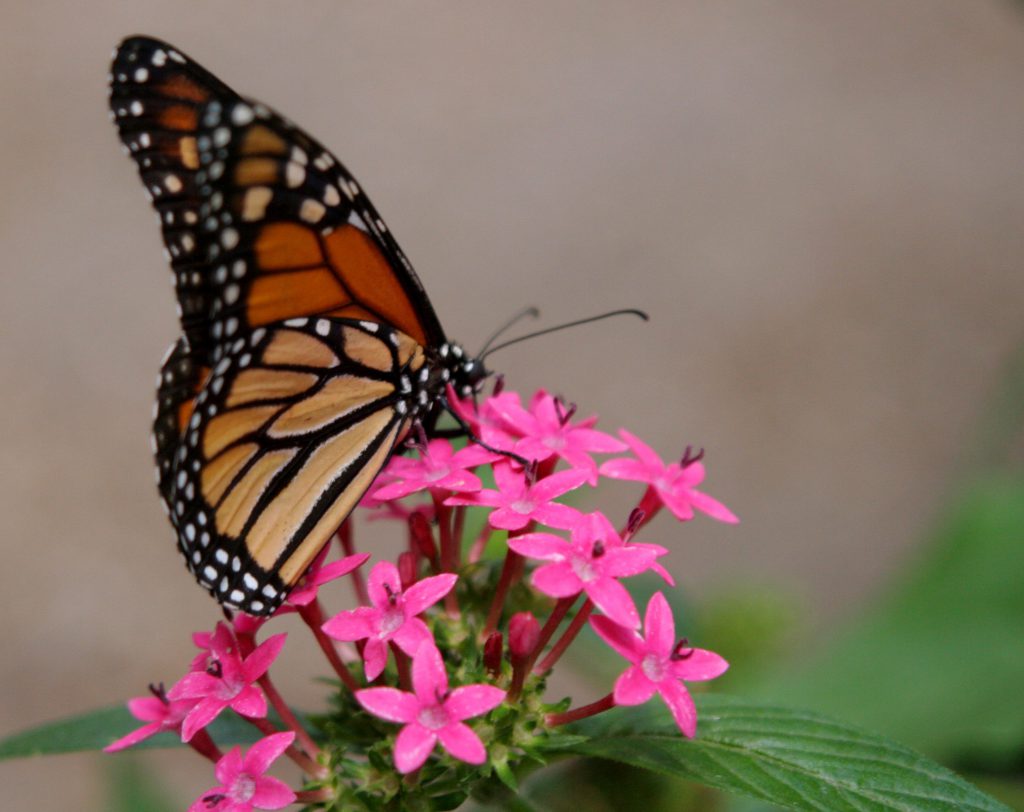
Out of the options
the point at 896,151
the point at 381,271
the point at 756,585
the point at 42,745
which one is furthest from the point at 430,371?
the point at 896,151

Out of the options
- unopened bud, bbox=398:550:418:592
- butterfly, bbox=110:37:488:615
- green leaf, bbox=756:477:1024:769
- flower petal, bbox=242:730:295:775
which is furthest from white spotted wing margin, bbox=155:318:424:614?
green leaf, bbox=756:477:1024:769

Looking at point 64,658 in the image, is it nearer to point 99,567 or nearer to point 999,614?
point 99,567

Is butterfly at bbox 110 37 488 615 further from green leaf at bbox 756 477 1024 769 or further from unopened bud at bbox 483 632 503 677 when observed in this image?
green leaf at bbox 756 477 1024 769

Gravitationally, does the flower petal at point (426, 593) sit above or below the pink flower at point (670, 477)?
below

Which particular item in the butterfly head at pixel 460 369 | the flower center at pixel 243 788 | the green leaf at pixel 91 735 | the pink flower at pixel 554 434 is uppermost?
the butterfly head at pixel 460 369

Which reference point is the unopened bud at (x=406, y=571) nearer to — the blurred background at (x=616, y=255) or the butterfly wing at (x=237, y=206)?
the butterfly wing at (x=237, y=206)

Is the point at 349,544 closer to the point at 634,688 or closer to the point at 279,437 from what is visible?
the point at 279,437

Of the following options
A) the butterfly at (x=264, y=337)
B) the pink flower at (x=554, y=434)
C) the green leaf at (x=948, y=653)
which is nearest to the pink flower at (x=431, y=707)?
the butterfly at (x=264, y=337)
